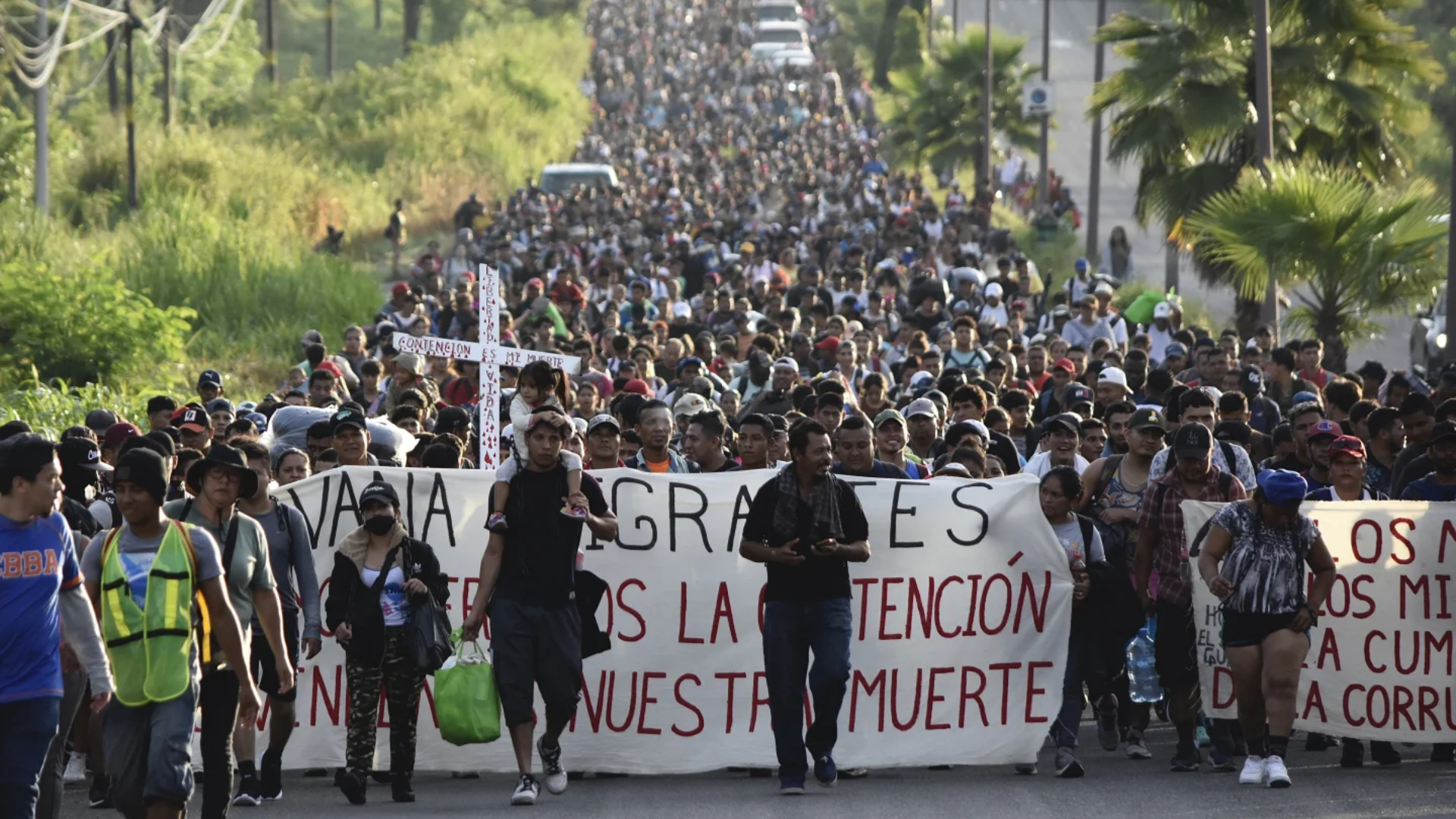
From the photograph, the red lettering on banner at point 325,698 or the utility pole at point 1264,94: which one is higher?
the utility pole at point 1264,94

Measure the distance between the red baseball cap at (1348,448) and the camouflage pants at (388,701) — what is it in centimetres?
454

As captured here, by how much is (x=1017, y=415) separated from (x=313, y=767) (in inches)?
221

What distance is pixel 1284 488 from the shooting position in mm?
9633

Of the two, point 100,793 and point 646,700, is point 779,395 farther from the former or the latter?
point 100,793

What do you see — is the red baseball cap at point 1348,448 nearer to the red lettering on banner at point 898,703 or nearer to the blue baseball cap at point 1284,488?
the blue baseball cap at point 1284,488

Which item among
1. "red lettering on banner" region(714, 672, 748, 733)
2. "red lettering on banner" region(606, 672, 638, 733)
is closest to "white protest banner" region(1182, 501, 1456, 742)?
"red lettering on banner" region(714, 672, 748, 733)

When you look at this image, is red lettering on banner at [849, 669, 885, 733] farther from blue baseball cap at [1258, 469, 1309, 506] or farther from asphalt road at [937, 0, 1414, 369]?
asphalt road at [937, 0, 1414, 369]

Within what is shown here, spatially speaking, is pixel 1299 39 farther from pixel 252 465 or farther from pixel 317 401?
pixel 252 465

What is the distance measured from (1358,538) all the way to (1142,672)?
3.99 feet

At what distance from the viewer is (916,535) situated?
1072cm

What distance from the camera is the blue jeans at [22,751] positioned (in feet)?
24.1

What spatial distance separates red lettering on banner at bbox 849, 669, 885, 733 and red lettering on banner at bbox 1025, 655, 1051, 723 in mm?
587

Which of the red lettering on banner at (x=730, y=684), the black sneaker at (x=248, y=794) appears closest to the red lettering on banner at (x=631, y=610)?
the red lettering on banner at (x=730, y=684)

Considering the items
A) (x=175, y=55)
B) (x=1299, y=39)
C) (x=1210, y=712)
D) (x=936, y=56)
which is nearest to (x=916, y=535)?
(x=1210, y=712)
